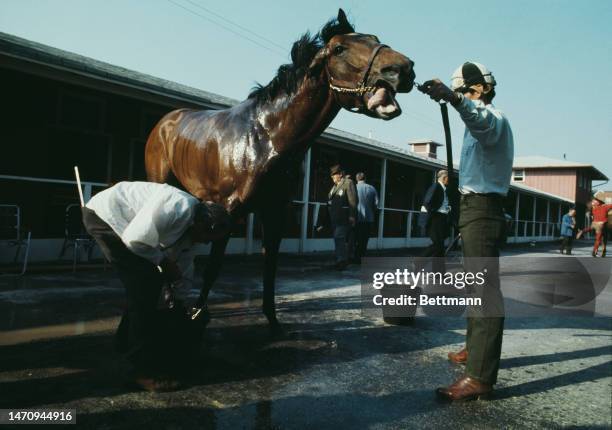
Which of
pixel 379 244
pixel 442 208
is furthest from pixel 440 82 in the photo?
pixel 379 244

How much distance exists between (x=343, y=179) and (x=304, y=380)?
6648mm

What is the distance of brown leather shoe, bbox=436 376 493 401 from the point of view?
2590mm

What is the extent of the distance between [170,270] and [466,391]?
1951mm

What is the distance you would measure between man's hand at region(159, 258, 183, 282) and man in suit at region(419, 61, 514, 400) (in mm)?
1798

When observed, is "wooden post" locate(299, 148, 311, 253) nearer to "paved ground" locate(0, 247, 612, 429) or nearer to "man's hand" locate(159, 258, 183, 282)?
"paved ground" locate(0, 247, 612, 429)

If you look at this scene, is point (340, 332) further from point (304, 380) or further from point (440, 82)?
point (440, 82)

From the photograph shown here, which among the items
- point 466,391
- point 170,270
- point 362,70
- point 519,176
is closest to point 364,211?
point 362,70

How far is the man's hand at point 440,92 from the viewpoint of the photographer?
2373mm

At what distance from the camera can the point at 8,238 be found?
22.8ft

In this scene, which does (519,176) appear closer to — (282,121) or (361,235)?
(361,235)

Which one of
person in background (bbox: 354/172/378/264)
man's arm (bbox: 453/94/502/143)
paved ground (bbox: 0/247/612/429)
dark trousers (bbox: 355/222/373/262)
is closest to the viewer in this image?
paved ground (bbox: 0/247/612/429)

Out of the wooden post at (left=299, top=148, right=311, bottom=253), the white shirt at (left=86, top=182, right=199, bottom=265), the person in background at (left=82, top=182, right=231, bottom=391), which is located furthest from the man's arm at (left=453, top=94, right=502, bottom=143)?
the wooden post at (left=299, top=148, right=311, bottom=253)

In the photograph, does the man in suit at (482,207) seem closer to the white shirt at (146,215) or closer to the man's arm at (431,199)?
the white shirt at (146,215)

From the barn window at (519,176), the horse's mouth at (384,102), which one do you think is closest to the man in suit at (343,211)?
the horse's mouth at (384,102)
